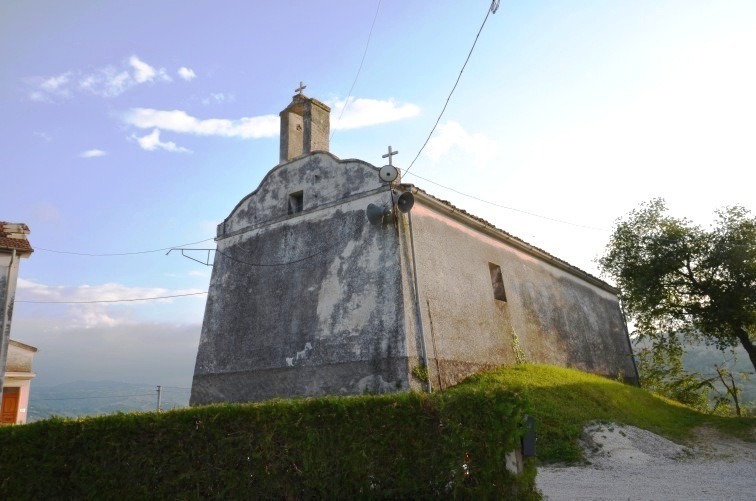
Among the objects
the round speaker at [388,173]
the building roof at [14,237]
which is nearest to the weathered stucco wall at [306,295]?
the round speaker at [388,173]

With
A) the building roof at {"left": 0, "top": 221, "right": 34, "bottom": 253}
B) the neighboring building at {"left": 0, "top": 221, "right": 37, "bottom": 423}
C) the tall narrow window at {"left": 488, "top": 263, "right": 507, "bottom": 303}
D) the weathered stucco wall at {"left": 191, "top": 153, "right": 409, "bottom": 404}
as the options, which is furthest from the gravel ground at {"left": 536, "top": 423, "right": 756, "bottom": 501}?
the building roof at {"left": 0, "top": 221, "right": 34, "bottom": 253}

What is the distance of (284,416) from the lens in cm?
646

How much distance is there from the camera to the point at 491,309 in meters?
17.2

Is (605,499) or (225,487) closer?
(225,487)

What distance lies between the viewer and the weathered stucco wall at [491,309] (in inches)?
578

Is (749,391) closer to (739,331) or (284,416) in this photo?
(739,331)

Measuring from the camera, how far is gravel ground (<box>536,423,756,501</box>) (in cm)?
784

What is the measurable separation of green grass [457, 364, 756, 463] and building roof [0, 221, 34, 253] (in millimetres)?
14159

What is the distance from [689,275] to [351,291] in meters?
16.2

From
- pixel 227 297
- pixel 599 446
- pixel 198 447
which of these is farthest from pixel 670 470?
pixel 227 297

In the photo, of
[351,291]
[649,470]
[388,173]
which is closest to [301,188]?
[388,173]

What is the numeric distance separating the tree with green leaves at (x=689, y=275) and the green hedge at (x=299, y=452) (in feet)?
63.9

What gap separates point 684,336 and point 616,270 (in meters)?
4.62

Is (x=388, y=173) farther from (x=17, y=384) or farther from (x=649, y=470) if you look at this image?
(x=17, y=384)
